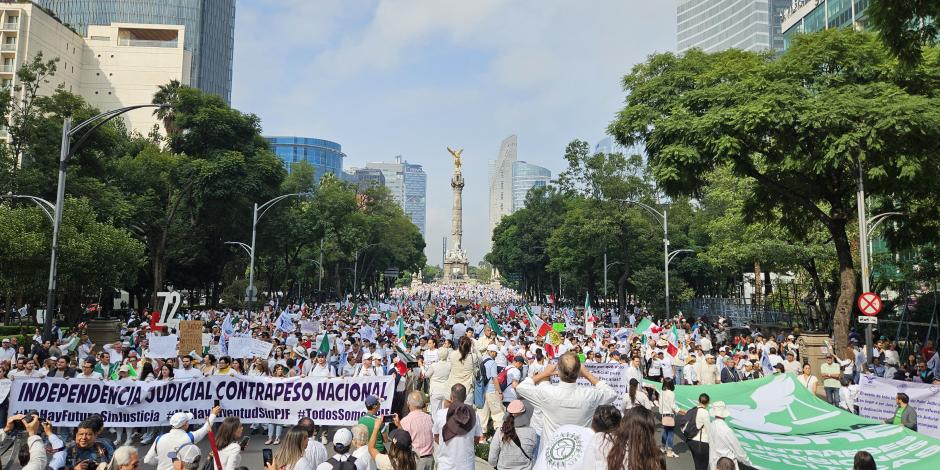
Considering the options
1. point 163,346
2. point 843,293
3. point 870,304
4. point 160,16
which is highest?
point 160,16

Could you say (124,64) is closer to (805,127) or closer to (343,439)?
(805,127)

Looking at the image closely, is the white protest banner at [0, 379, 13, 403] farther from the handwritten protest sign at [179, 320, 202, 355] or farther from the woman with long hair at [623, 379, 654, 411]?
the woman with long hair at [623, 379, 654, 411]

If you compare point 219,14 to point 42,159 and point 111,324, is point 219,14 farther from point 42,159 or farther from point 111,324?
point 111,324

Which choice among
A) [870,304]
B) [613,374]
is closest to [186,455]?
[613,374]

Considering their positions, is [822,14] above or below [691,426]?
above

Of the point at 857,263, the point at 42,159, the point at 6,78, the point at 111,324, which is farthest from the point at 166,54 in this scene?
the point at 857,263

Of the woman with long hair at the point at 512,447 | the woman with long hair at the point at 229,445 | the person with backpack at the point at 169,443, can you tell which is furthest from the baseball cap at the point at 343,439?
the person with backpack at the point at 169,443

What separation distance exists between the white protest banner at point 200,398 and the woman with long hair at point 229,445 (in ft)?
16.9

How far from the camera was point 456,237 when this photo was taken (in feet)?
470

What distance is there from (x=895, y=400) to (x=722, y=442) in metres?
5.31

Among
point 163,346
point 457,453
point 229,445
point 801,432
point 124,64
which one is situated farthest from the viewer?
point 124,64

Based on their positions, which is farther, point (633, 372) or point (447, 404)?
point (633, 372)

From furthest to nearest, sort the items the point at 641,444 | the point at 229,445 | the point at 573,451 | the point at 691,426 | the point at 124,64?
1. the point at 124,64
2. the point at 691,426
3. the point at 229,445
4. the point at 573,451
5. the point at 641,444

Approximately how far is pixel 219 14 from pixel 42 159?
99.6 meters
